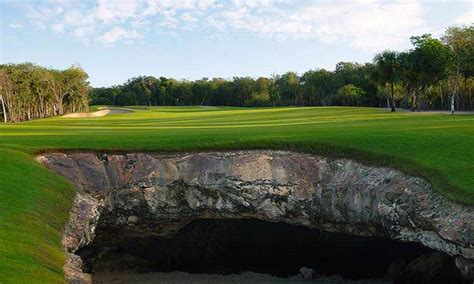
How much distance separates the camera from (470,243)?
1566 centimetres

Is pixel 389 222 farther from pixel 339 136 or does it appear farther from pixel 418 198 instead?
pixel 339 136

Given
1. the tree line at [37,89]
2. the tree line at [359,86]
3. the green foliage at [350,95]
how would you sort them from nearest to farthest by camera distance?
the tree line at [359,86]
the tree line at [37,89]
the green foliage at [350,95]

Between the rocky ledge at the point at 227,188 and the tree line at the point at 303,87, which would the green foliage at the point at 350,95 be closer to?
the tree line at the point at 303,87

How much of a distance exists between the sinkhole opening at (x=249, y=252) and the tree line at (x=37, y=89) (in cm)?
6077

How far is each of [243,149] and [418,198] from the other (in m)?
8.37

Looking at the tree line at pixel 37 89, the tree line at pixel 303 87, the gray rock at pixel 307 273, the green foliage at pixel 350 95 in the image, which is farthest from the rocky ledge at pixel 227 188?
the green foliage at pixel 350 95

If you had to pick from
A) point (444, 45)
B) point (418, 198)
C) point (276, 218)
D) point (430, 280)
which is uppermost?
point (444, 45)

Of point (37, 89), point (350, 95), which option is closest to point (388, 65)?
point (350, 95)

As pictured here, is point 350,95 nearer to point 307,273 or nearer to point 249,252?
point 249,252

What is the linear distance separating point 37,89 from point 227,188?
80.4m

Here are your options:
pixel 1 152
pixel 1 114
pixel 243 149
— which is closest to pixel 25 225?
pixel 1 152

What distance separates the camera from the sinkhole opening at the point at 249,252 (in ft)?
83.7

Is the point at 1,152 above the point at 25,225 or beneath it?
above

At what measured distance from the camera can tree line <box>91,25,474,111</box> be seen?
59.6 m
